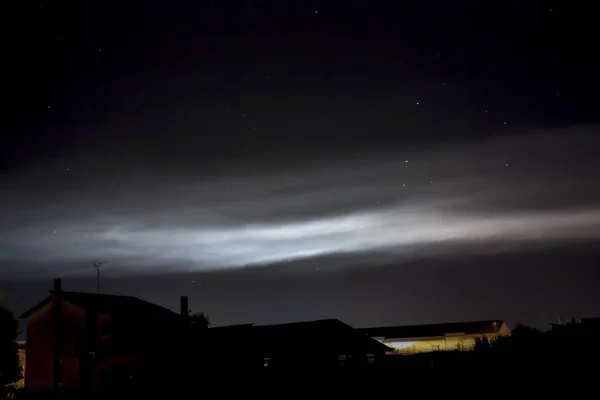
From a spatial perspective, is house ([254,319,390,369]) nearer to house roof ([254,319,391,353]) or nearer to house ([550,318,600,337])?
house roof ([254,319,391,353])

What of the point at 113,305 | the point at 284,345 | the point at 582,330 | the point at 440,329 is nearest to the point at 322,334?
the point at 284,345

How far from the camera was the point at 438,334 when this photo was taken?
2926 inches

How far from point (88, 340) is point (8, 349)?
29.1 ft

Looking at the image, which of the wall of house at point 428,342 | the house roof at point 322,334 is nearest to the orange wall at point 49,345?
the house roof at point 322,334

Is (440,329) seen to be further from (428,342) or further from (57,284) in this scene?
(57,284)

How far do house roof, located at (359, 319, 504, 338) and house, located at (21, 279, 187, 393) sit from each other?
31725mm

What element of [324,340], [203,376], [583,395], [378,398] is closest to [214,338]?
[324,340]

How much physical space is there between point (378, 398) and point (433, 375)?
206cm

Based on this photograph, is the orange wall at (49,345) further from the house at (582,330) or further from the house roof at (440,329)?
the house roof at (440,329)

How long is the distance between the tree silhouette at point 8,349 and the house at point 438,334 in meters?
34.5

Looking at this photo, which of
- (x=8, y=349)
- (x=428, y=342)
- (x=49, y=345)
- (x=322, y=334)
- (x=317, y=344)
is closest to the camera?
(x=317, y=344)

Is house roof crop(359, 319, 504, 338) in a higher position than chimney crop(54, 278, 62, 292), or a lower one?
lower

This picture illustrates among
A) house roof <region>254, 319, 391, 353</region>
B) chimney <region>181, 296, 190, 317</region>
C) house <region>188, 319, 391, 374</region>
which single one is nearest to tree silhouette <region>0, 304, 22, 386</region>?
chimney <region>181, 296, 190, 317</region>

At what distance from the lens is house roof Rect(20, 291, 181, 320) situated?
4528 centimetres
